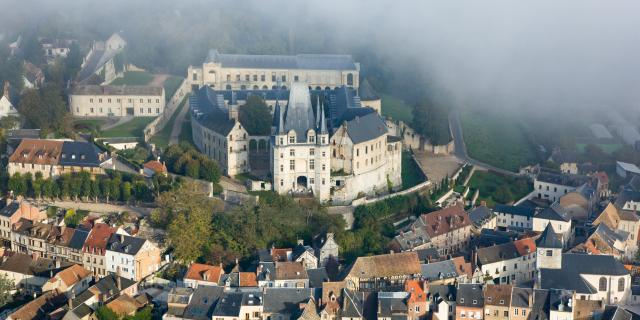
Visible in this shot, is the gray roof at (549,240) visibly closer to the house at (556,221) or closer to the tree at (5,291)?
the house at (556,221)

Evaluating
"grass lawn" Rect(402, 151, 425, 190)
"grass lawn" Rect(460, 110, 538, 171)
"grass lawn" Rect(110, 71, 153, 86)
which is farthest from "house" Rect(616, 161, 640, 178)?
"grass lawn" Rect(110, 71, 153, 86)

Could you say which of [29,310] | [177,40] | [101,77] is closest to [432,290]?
[29,310]

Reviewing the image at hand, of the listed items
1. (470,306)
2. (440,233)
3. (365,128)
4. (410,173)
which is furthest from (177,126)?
(470,306)

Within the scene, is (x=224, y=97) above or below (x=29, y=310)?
above

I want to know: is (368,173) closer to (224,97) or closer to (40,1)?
(224,97)

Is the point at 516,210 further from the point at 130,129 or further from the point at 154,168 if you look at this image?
the point at 130,129

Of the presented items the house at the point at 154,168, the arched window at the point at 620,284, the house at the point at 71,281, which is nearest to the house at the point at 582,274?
the arched window at the point at 620,284
